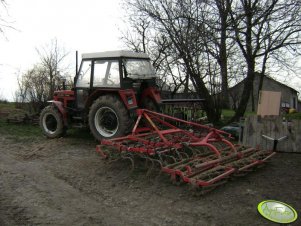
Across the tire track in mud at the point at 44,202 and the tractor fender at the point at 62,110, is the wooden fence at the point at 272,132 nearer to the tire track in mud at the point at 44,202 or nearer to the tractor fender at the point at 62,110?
the tractor fender at the point at 62,110

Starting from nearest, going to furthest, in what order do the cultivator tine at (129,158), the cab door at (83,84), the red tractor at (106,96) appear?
1. the cultivator tine at (129,158)
2. the red tractor at (106,96)
3. the cab door at (83,84)

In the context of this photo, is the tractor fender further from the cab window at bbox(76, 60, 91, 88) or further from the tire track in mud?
the tire track in mud

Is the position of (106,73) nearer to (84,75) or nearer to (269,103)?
(84,75)

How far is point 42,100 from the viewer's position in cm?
1714

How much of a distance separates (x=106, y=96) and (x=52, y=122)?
215cm

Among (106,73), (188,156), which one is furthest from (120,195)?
(106,73)

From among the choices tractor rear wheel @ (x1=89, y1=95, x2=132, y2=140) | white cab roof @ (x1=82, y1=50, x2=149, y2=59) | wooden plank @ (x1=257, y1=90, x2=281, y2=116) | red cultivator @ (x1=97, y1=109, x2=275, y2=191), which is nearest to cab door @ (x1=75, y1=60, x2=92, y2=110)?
white cab roof @ (x1=82, y1=50, x2=149, y2=59)

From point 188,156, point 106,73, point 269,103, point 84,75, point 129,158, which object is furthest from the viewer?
point 269,103

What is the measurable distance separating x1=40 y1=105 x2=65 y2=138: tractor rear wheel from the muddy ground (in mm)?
2024

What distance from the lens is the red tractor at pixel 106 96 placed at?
25.6 ft

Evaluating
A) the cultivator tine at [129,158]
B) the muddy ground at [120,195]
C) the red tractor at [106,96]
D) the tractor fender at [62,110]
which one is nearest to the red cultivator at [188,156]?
the cultivator tine at [129,158]

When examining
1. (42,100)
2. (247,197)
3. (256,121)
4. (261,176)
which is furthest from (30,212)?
(42,100)

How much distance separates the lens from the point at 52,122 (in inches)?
367

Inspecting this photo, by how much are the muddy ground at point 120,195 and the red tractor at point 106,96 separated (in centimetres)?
121
